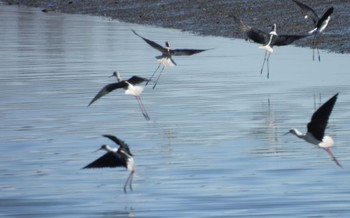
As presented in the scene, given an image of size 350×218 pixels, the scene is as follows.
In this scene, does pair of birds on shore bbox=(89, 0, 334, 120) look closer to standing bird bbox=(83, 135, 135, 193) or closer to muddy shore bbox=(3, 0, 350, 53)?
muddy shore bbox=(3, 0, 350, 53)

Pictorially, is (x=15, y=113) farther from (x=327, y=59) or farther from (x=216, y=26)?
(x=216, y=26)

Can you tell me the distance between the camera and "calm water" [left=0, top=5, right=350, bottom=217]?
38.0ft

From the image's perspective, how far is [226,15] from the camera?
1247 inches

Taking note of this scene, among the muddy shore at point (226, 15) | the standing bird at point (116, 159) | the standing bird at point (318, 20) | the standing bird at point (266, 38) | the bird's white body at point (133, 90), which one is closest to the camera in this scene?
the standing bird at point (116, 159)

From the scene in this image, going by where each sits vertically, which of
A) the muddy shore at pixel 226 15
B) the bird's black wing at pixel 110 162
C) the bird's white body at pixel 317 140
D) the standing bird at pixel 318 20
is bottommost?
the muddy shore at pixel 226 15

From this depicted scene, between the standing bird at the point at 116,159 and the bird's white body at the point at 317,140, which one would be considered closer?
the standing bird at the point at 116,159

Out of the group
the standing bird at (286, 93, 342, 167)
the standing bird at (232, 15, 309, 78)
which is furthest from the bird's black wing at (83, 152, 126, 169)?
the standing bird at (232, 15, 309, 78)

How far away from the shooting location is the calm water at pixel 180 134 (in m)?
11.6

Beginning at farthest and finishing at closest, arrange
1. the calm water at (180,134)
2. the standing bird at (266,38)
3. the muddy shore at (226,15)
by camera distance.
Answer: the muddy shore at (226,15)
the standing bird at (266,38)
the calm water at (180,134)

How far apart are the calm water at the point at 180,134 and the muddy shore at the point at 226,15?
1.57m

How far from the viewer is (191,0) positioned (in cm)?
3538

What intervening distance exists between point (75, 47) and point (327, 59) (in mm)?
6801

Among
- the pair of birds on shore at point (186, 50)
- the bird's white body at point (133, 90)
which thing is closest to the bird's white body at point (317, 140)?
the pair of birds on shore at point (186, 50)

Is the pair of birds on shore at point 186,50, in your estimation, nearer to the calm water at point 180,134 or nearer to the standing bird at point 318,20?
the standing bird at point 318,20
